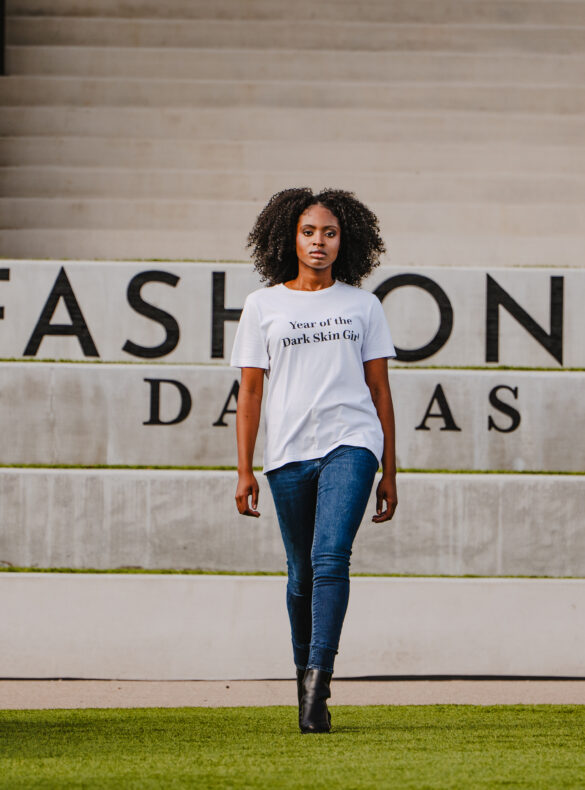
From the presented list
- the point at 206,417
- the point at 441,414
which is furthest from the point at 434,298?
the point at 206,417

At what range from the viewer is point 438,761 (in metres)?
2.73

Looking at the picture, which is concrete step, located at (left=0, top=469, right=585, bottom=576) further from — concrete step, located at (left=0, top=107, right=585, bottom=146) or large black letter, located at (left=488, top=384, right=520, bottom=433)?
concrete step, located at (left=0, top=107, right=585, bottom=146)

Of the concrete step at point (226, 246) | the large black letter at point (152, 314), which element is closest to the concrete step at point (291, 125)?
the concrete step at point (226, 246)

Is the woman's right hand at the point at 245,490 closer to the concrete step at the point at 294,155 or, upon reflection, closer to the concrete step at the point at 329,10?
the concrete step at the point at 294,155

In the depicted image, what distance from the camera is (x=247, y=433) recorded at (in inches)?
128

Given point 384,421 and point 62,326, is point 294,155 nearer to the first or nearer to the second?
point 62,326

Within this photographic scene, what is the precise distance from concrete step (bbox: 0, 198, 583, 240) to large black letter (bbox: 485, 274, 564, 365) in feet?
6.55

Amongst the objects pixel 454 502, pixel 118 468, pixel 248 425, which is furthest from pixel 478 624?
pixel 248 425

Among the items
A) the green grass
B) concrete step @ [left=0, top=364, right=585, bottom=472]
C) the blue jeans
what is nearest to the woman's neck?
the blue jeans

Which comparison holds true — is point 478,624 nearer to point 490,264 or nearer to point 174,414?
point 174,414

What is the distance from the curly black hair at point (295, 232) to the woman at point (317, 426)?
2.9 inches

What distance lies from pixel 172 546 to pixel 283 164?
3980 millimetres

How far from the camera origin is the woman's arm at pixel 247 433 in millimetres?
3223

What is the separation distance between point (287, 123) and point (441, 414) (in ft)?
12.8
